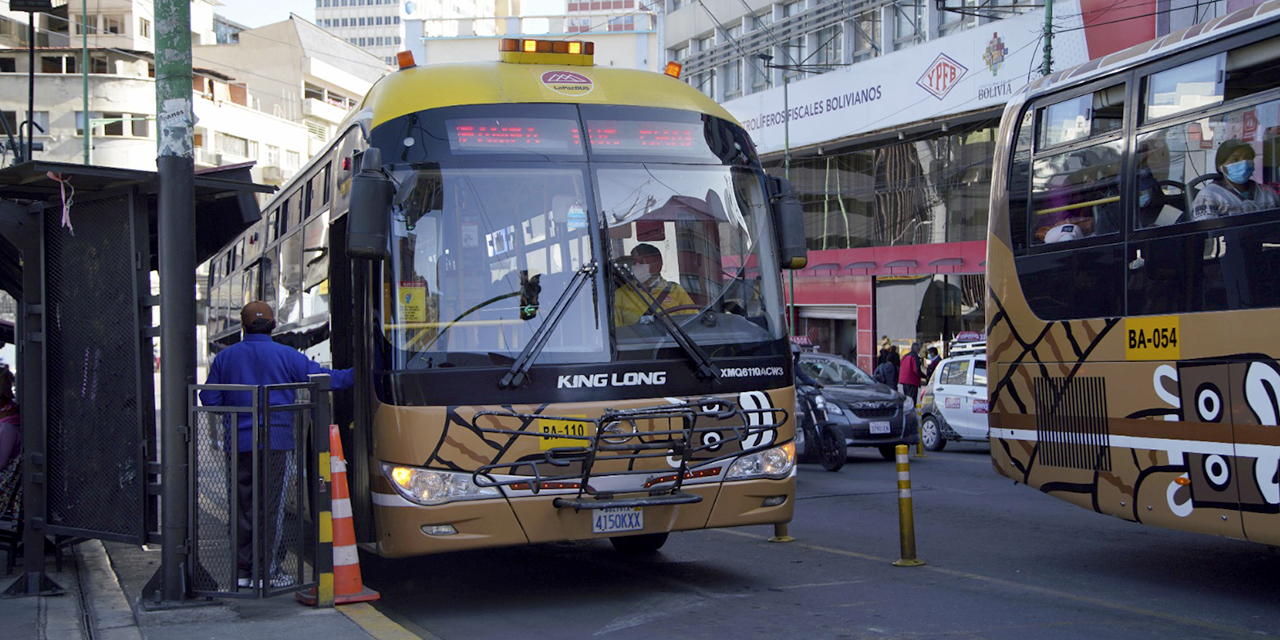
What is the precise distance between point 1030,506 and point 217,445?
8.80 meters

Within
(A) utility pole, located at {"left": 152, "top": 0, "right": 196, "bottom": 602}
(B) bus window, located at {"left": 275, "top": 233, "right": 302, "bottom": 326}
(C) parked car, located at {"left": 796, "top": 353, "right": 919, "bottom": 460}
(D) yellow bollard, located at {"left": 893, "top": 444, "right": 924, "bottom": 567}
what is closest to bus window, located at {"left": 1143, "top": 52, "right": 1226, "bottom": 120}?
(D) yellow bollard, located at {"left": 893, "top": 444, "right": 924, "bottom": 567}

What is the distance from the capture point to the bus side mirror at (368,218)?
291 inches

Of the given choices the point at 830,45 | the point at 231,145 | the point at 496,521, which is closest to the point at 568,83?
the point at 496,521

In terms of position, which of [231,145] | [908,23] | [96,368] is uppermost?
[231,145]

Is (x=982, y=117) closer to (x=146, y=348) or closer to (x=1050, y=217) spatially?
(x=1050, y=217)

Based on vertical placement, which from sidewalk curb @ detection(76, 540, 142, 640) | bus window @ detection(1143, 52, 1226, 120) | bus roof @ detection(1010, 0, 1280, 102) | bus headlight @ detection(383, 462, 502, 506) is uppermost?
bus roof @ detection(1010, 0, 1280, 102)

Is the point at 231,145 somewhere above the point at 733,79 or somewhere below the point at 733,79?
above

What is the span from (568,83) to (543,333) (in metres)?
1.87

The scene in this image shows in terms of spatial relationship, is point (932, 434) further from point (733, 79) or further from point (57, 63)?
point (57, 63)

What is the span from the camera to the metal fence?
736cm

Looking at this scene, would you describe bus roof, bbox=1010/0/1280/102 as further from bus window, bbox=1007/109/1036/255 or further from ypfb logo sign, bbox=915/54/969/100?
ypfb logo sign, bbox=915/54/969/100

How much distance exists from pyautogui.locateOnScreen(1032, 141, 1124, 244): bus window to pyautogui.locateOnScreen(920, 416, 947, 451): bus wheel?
13177 millimetres

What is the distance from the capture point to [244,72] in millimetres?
80938

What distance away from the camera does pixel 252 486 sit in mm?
7363
